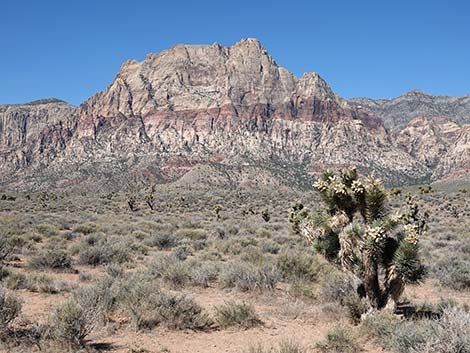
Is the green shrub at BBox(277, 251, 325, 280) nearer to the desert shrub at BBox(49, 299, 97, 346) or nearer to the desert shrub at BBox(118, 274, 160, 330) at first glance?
the desert shrub at BBox(118, 274, 160, 330)

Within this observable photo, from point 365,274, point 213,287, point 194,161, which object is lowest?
point 213,287

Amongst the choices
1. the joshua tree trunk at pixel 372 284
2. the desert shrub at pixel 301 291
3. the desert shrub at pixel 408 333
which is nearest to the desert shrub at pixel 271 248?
the desert shrub at pixel 301 291

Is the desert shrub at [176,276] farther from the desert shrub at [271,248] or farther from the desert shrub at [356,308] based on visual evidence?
the desert shrub at [271,248]

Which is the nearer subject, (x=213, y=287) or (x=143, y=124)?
(x=213, y=287)

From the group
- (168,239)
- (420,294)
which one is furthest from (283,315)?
(168,239)

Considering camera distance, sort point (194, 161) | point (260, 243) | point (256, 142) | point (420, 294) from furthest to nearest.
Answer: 1. point (256, 142)
2. point (194, 161)
3. point (260, 243)
4. point (420, 294)

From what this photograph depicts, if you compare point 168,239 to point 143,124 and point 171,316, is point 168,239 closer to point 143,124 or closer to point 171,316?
point 171,316

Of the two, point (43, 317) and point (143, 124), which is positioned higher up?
Result: point (143, 124)

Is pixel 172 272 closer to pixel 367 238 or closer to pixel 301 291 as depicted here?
pixel 301 291

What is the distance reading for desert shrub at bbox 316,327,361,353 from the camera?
7.83 metres

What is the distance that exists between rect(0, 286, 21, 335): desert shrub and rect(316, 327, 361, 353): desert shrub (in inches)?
219

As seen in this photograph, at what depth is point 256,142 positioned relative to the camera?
17450 cm

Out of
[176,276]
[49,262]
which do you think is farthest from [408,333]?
[49,262]

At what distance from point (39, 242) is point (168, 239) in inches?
248
